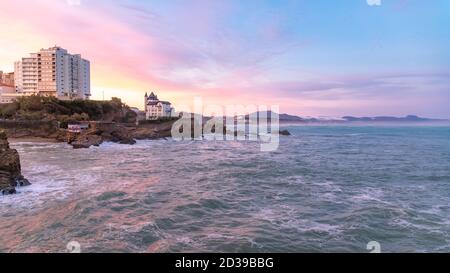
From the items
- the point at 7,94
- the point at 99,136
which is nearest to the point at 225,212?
the point at 99,136

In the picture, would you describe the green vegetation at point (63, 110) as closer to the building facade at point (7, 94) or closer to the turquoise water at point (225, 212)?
the building facade at point (7, 94)

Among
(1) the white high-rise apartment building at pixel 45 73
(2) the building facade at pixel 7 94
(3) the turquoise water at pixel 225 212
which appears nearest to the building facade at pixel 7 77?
(1) the white high-rise apartment building at pixel 45 73

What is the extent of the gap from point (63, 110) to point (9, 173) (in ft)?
188

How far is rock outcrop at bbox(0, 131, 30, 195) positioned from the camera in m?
14.2

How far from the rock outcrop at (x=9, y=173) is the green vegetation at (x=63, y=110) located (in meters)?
44.7

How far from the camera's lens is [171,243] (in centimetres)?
890

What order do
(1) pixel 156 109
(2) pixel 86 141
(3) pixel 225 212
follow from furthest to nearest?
(1) pixel 156 109 → (2) pixel 86 141 → (3) pixel 225 212

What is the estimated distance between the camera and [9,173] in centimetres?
1550

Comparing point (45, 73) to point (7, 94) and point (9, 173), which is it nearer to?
point (7, 94)

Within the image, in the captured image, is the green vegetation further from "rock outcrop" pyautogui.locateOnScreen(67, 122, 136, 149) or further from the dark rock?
the dark rock

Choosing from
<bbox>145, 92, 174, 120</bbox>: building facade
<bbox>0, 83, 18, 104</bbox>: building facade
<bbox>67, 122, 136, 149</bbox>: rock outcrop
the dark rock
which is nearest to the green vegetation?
<bbox>67, 122, 136, 149</bbox>: rock outcrop
